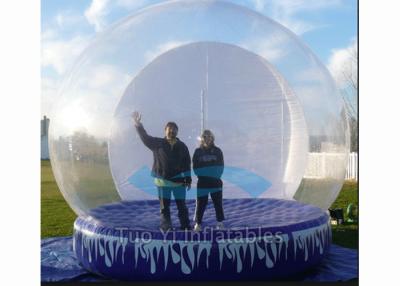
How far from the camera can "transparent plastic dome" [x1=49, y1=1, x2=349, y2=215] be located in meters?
4.36

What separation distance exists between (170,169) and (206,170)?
0.33 metres

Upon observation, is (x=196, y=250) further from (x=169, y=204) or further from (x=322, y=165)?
(x=322, y=165)

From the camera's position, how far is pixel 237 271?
4.15m

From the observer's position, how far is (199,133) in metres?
4.28

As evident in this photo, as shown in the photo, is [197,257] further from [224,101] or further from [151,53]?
[151,53]

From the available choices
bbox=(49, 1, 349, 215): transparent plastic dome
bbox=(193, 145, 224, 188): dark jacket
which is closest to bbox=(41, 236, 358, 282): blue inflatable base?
bbox=(49, 1, 349, 215): transparent plastic dome

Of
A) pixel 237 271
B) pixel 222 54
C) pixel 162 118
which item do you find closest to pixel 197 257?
pixel 237 271

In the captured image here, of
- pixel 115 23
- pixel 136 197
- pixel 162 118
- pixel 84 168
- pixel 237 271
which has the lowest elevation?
pixel 237 271

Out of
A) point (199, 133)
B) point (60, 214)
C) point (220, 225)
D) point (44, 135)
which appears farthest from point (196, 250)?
point (60, 214)

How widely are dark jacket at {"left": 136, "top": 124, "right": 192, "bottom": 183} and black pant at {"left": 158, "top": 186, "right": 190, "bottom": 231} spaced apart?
0.10 meters

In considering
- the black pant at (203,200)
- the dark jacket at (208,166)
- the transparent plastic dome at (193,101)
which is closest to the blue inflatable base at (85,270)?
the transparent plastic dome at (193,101)

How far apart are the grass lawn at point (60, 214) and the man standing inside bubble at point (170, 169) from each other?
253 centimetres

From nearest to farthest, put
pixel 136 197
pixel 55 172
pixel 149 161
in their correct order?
pixel 149 161
pixel 136 197
pixel 55 172

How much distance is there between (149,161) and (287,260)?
1.55 m
